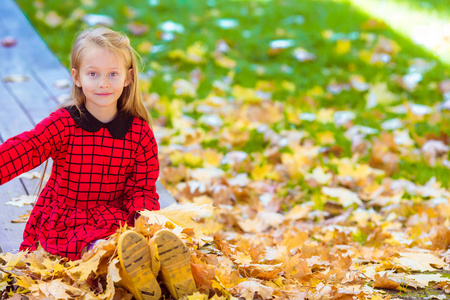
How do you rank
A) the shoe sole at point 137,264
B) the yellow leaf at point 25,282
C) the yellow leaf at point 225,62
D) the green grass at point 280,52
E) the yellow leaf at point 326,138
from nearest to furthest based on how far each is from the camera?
1. the shoe sole at point 137,264
2. the yellow leaf at point 25,282
3. the yellow leaf at point 326,138
4. the green grass at point 280,52
5. the yellow leaf at point 225,62

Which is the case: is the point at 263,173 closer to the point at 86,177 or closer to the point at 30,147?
the point at 86,177

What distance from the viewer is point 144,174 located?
219 centimetres

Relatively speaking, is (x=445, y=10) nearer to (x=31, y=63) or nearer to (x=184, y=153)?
(x=184, y=153)

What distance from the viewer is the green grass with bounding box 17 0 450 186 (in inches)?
188

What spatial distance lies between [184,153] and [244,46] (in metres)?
2.21

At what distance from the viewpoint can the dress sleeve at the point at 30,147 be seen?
1.93 meters

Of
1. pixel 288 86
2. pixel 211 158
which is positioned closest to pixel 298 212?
pixel 211 158

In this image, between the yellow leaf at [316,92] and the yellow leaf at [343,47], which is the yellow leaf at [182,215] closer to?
the yellow leaf at [316,92]

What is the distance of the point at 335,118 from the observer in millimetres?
4496

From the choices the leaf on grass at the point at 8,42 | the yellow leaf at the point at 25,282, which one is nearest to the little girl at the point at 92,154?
the yellow leaf at the point at 25,282

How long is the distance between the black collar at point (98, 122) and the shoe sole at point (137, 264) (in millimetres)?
582

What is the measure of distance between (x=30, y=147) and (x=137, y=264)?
0.65m

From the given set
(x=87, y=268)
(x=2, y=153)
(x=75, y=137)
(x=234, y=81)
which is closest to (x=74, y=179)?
(x=75, y=137)

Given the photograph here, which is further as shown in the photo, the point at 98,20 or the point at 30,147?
the point at 98,20
